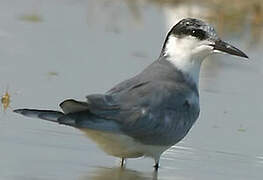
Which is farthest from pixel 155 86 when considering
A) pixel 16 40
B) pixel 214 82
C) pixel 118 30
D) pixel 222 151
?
pixel 118 30

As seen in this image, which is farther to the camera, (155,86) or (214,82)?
(214,82)

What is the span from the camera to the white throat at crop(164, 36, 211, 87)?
22.8 feet

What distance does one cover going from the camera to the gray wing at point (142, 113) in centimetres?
612

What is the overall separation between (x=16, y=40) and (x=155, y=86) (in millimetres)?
→ 3213

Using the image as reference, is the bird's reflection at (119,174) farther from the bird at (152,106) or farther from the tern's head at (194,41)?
the tern's head at (194,41)

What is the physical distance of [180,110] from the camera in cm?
670

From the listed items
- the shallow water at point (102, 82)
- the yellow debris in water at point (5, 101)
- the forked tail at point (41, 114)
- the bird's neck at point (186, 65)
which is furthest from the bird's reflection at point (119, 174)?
the yellow debris in water at point (5, 101)

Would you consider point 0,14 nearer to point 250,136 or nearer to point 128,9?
point 128,9

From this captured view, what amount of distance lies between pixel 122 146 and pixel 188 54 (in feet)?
3.01

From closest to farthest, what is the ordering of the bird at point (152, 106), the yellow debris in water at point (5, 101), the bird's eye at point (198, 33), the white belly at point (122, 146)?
1. the bird at point (152, 106)
2. the white belly at point (122, 146)
3. the bird's eye at point (198, 33)
4. the yellow debris in water at point (5, 101)

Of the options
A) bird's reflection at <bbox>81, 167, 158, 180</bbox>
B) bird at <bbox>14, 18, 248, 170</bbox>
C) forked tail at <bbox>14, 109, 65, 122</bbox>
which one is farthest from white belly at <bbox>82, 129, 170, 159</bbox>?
forked tail at <bbox>14, 109, 65, 122</bbox>

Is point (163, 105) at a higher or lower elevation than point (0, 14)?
lower

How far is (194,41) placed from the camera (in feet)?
22.8

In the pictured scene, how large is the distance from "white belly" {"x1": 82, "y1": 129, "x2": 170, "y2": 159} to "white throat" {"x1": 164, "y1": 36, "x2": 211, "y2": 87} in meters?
0.59
